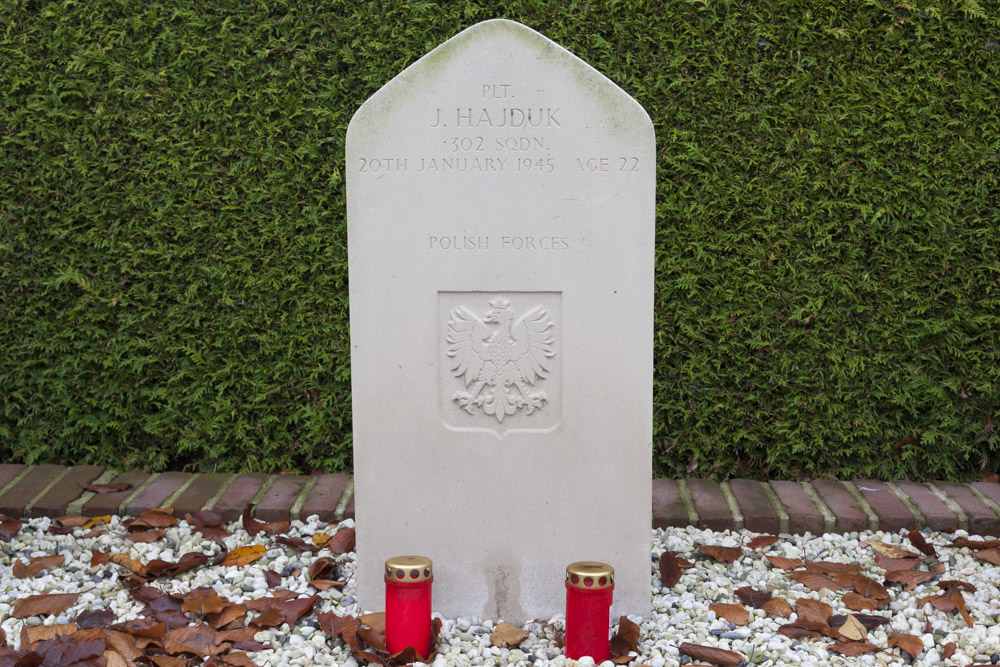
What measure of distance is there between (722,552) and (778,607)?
41cm

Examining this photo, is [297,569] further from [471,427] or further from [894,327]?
[894,327]

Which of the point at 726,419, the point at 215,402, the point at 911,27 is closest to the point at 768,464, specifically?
the point at 726,419

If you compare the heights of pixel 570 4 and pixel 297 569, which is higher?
pixel 570 4

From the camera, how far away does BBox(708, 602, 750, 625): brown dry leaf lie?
2717 mm

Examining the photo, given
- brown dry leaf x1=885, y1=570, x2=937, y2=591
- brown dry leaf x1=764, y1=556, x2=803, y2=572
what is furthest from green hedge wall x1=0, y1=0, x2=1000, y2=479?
brown dry leaf x1=885, y1=570, x2=937, y2=591

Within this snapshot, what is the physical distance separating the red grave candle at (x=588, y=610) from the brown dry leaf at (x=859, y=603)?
804mm

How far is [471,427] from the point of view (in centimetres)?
268

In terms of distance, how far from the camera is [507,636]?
263 centimetres

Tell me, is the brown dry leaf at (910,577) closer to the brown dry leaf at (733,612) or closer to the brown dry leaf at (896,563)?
the brown dry leaf at (896,563)

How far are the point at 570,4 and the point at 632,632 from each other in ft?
7.44

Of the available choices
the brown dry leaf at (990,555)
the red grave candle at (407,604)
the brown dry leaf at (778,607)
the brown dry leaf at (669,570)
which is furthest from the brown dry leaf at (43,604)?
the brown dry leaf at (990,555)

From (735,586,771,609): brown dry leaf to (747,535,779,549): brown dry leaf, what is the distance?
0.40 meters

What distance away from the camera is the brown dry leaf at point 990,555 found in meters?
3.12

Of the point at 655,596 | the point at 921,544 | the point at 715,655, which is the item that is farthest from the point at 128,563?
the point at 921,544
